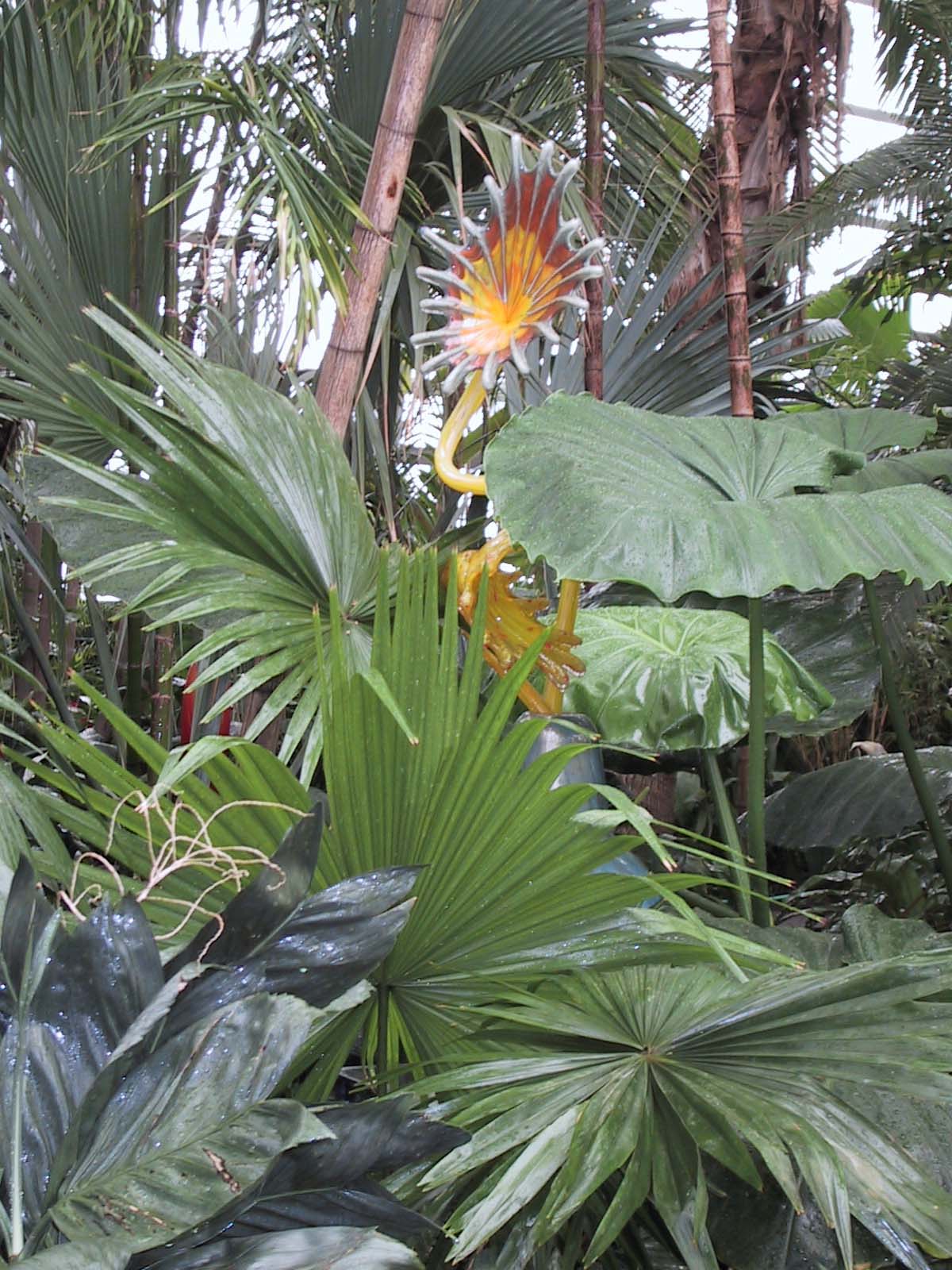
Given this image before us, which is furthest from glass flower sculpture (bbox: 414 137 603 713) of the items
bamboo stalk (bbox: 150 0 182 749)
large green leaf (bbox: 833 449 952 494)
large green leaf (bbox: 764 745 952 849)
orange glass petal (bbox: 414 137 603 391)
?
bamboo stalk (bbox: 150 0 182 749)

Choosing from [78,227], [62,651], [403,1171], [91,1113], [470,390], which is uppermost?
[78,227]

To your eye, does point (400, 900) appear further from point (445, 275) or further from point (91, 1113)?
point (445, 275)

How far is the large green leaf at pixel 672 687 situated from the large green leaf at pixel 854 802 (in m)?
0.32

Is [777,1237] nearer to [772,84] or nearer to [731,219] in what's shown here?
[731,219]

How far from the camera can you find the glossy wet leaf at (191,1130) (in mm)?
552

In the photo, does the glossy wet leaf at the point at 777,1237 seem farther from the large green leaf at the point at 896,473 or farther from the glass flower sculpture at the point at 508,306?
the large green leaf at the point at 896,473

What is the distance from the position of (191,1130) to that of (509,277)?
0.81 m

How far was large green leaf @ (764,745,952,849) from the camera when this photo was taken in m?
1.69

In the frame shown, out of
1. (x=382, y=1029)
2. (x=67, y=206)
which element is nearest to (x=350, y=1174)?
(x=382, y=1029)

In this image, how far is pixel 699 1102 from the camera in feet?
2.49

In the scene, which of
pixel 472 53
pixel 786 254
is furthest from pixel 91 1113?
pixel 786 254

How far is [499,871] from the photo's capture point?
2.78ft

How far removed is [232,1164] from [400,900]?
0.70 feet

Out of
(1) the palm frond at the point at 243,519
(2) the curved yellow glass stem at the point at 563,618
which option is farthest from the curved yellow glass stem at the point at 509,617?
(1) the palm frond at the point at 243,519
